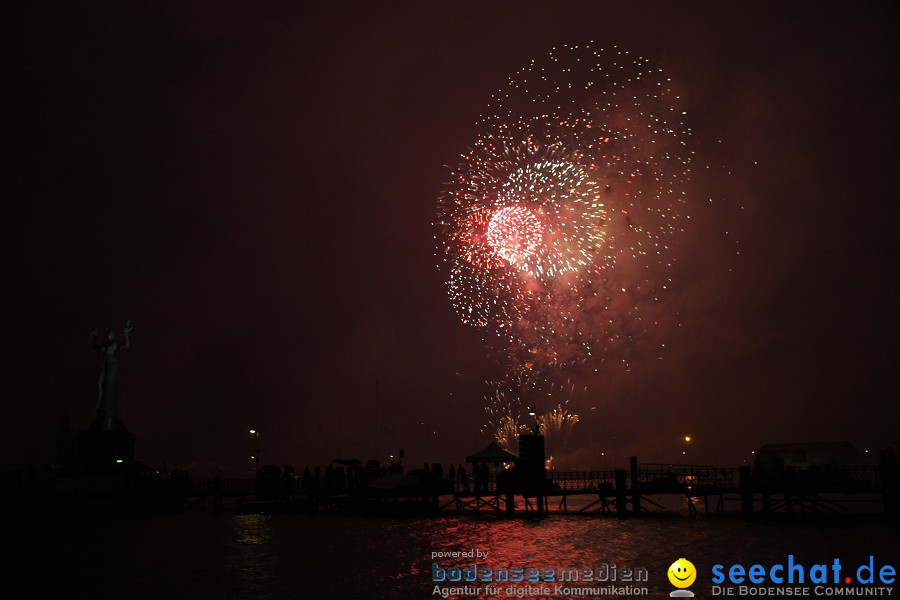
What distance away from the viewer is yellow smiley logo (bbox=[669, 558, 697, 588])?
27134mm

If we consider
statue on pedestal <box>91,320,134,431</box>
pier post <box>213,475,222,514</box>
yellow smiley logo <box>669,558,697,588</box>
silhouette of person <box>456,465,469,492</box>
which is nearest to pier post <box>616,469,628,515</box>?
silhouette of person <box>456,465,469,492</box>

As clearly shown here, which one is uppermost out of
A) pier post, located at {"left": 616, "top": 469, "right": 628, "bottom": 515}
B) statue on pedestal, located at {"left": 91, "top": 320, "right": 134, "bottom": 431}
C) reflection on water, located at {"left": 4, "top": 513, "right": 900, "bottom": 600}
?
statue on pedestal, located at {"left": 91, "top": 320, "right": 134, "bottom": 431}

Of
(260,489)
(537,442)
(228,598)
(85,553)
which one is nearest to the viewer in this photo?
(228,598)

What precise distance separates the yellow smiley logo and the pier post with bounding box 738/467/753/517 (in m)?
19.2

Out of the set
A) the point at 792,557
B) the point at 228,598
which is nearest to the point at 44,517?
the point at 228,598

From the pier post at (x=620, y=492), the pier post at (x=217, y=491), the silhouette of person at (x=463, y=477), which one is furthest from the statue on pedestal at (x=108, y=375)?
the pier post at (x=620, y=492)

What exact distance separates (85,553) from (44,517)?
87.7ft

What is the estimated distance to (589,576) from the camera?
2819cm

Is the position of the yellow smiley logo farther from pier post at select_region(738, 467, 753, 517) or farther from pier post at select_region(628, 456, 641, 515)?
pier post at select_region(628, 456, 641, 515)

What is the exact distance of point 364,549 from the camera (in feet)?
122

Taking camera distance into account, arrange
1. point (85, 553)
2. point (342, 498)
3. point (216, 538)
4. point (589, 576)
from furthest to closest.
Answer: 1. point (342, 498)
2. point (216, 538)
3. point (85, 553)
4. point (589, 576)

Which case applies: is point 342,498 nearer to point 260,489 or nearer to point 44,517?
point 260,489

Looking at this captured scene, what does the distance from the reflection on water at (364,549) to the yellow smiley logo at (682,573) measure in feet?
1.31

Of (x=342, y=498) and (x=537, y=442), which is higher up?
(x=537, y=442)
